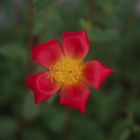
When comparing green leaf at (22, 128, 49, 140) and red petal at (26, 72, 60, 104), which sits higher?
red petal at (26, 72, 60, 104)

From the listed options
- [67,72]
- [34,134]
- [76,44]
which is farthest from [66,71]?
[34,134]

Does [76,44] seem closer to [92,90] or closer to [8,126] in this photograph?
[92,90]

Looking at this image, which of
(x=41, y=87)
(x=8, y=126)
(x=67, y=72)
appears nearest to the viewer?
(x=41, y=87)

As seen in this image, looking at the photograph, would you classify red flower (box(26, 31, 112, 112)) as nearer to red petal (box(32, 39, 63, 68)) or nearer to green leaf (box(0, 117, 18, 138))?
red petal (box(32, 39, 63, 68))

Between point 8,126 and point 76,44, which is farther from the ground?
point 76,44

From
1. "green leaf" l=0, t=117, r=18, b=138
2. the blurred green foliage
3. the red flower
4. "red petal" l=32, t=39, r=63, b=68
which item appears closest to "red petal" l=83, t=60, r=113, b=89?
the red flower

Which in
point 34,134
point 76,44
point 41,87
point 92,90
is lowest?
point 34,134

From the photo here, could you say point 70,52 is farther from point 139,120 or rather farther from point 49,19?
point 139,120
